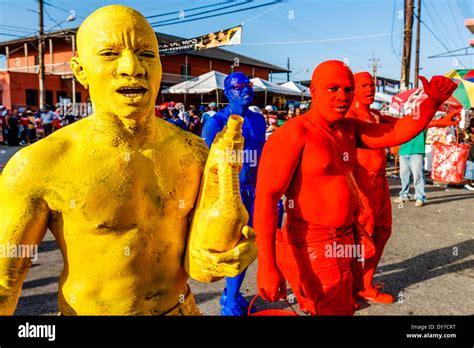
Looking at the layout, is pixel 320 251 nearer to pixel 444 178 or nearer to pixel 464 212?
pixel 464 212

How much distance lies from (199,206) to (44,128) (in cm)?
1596

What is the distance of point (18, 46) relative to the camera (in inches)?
1232

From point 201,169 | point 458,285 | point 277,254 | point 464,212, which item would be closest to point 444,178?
point 464,212

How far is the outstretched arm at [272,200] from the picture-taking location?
234 centimetres

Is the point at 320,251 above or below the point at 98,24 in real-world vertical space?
below

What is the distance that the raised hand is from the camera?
2.63 m

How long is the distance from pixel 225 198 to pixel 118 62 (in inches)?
21.4

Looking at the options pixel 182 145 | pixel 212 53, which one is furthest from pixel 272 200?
pixel 212 53

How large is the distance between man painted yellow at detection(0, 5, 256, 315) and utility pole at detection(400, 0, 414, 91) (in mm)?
10982

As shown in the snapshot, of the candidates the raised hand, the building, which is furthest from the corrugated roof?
the raised hand

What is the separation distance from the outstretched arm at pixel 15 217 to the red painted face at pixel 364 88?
3102 millimetres

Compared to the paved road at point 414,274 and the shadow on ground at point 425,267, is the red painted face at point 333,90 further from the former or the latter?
the shadow on ground at point 425,267

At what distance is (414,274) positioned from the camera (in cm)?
444
